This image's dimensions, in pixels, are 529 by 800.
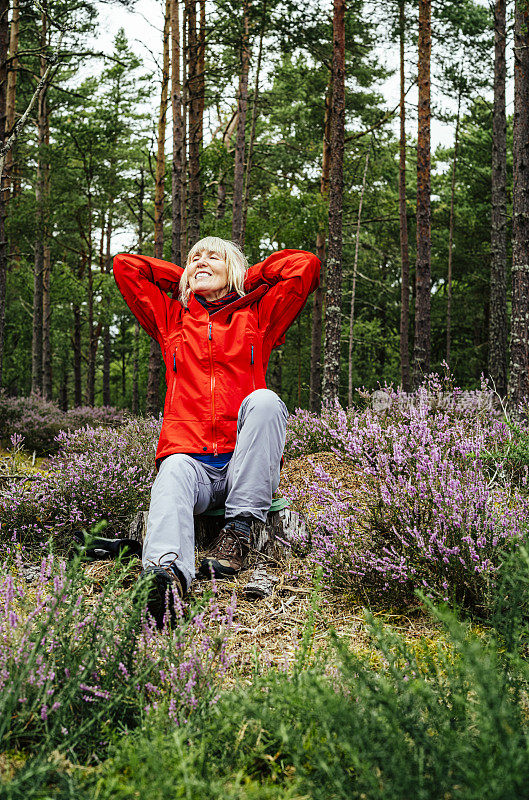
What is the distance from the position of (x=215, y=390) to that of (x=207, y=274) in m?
0.78

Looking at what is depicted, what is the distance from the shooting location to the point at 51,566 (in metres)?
2.05

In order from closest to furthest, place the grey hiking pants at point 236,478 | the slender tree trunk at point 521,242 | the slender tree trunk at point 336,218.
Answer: the grey hiking pants at point 236,478
the slender tree trunk at point 521,242
the slender tree trunk at point 336,218

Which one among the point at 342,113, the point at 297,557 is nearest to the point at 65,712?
the point at 297,557

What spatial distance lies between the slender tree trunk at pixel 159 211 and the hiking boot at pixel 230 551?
833cm

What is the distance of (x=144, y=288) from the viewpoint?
385 centimetres

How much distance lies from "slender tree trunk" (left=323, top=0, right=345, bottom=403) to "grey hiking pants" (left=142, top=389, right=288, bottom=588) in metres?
6.08

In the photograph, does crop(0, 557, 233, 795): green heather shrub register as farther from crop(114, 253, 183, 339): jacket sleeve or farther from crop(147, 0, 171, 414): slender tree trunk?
crop(147, 0, 171, 414): slender tree trunk

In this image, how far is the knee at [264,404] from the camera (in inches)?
126

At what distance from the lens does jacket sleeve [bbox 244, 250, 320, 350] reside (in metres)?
3.71

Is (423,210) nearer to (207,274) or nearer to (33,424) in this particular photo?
(33,424)

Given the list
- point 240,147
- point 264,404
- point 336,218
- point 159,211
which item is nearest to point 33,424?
point 159,211

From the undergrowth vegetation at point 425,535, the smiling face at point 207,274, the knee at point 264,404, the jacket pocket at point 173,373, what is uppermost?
the smiling face at point 207,274

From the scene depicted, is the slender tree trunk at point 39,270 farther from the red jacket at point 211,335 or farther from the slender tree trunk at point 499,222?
the red jacket at point 211,335

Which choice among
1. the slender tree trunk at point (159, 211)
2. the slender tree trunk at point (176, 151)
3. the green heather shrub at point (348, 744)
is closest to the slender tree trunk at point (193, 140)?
the slender tree trunk at point (159, 211)
